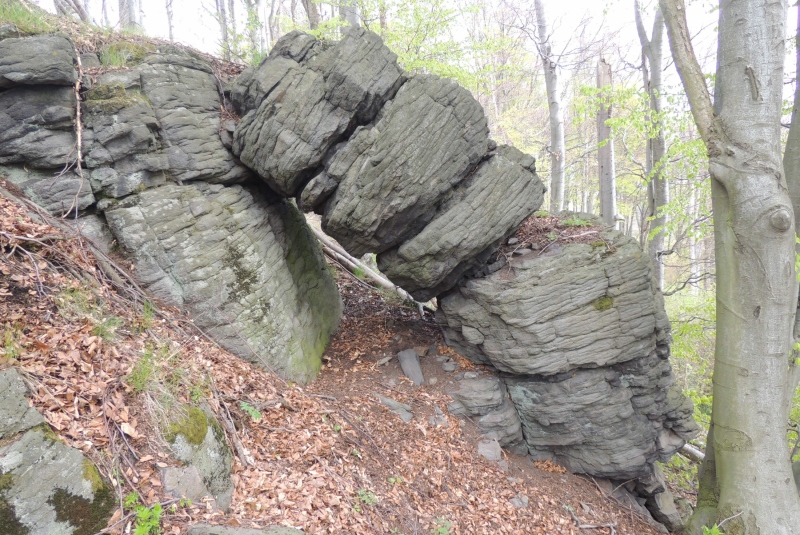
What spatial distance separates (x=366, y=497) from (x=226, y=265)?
11.4ft

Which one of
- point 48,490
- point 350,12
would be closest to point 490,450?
point 48,490

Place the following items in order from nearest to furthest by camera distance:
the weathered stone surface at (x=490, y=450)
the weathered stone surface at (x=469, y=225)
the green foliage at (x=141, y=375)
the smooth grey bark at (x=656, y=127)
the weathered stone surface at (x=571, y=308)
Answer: the green foliage at (x=141, y=375), the weathered stone surface at (x=469, y=225), the weathered stone surface at (x=571, y=308), the weathered stone surface at (x=490, y=450), the smooth grey bark at (x=656, y=127)

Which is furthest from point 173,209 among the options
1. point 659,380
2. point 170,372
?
point 659,380

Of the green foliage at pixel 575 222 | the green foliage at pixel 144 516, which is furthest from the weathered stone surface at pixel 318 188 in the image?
the green foliage at pixel 144 516

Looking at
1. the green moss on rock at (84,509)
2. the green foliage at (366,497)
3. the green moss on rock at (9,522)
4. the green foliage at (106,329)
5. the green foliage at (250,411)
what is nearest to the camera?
the green moss on rock at (9,522)

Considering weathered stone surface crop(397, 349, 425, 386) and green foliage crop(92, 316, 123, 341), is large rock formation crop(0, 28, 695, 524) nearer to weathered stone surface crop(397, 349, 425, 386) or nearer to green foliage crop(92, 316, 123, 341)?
weathered stone surface crop(397, 349, 425, 386)

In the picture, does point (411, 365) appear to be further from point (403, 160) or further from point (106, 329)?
point (106, 329)

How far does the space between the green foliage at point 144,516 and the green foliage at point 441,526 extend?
9.52 ft

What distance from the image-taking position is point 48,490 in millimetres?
2674

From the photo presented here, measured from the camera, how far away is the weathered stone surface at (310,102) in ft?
19.4

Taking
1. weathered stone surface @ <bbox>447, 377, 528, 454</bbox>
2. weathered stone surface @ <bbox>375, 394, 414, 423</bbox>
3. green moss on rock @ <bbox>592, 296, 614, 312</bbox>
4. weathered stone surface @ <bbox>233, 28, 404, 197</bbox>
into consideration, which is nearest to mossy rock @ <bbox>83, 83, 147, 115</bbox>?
weathered stone surface @ <bbox>233, 28, 404, 197</bbox>

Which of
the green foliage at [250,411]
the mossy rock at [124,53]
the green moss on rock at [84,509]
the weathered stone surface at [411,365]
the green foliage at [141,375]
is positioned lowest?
the weathered stone surface at [411,365]

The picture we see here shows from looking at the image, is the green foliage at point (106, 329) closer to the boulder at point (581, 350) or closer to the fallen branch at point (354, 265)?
the boulder at point (581, 350)

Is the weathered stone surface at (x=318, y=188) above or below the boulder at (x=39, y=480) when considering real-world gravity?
above
